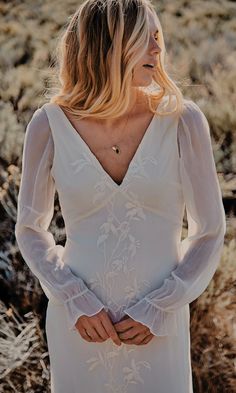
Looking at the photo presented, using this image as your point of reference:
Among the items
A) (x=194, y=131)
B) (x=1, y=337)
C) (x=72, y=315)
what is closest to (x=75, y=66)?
(x=194, y=131)

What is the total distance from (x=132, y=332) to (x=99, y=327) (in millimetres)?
92

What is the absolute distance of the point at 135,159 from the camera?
9.95ft

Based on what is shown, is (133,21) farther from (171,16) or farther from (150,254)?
(171,16)

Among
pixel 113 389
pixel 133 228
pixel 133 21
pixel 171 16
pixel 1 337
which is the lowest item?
pixel 171 16

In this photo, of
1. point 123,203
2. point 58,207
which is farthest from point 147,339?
point 58,207

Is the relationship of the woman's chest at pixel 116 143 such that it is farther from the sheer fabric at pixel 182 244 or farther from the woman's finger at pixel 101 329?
the woman's finger at pixel 101 329

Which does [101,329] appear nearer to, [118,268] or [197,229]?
[118,268]

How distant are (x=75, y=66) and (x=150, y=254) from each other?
22.8 inches

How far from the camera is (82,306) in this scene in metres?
3.04

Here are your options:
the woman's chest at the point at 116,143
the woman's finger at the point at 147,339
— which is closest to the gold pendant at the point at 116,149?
the woman's chest at the point at 116,143

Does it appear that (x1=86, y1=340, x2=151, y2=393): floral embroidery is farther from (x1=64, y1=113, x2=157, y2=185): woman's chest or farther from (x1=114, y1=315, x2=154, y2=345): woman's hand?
(x1=64, y1=113, x2=157, y2=185): woman's chest

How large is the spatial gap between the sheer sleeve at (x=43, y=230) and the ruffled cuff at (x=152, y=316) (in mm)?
100

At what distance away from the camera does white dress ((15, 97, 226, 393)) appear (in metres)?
3.01

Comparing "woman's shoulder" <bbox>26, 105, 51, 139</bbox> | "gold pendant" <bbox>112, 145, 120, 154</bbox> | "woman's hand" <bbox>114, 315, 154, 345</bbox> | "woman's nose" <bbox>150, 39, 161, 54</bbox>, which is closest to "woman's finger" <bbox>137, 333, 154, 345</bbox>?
"woman's hand" <bbox>114, 315, 154, 345</bbox>
